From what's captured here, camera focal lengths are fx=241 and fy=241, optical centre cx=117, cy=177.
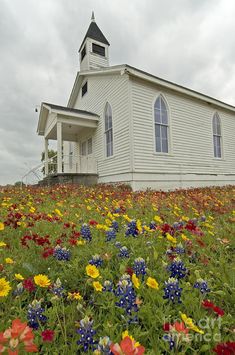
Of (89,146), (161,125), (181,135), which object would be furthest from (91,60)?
(181,135)

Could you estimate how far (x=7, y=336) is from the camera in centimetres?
81

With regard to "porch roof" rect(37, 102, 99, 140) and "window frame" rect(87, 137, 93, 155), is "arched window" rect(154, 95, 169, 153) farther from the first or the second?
"window frame" rect(87, 137, 93, 155)

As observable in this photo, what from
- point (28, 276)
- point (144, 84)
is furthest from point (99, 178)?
point (28, 276)

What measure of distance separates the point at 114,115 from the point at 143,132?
183cm

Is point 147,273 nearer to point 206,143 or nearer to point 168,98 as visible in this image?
point 168,98

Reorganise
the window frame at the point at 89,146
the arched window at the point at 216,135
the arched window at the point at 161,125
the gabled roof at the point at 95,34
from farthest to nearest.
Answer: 1. the gabled roof at the point at 95,34
2. the arched window at the point at 216,135
3. the window frame at the point at 89,146
4. the arched window at the point at 161,125

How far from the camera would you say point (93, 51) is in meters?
17.2

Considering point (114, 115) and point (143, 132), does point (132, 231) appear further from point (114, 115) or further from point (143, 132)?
point (114, 115)

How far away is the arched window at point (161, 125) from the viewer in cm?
1164

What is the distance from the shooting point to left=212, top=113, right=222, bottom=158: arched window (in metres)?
14.8

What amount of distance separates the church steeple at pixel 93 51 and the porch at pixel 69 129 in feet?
16.1

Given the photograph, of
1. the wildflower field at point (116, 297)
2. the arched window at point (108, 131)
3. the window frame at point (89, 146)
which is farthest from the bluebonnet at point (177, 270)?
the window frame at point (89, 146)

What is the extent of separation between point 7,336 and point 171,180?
38.0ft

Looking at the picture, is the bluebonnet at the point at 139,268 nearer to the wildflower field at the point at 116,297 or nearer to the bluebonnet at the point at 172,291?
the wildflower field at the point at 116,297
